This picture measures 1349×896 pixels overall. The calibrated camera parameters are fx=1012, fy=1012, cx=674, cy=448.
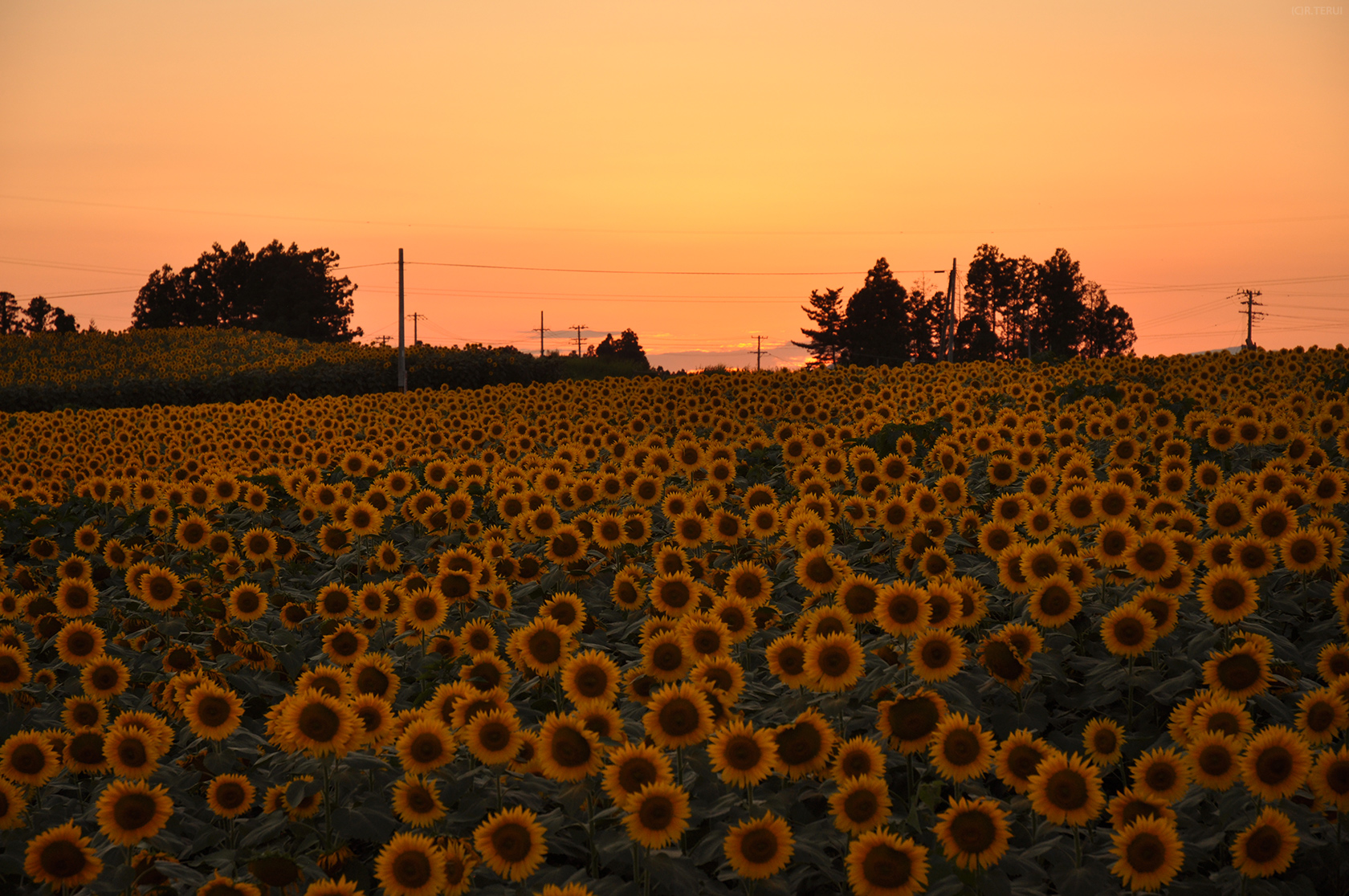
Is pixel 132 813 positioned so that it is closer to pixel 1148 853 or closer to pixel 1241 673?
pixel 1148 853

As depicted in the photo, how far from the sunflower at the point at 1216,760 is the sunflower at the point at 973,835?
87 cm

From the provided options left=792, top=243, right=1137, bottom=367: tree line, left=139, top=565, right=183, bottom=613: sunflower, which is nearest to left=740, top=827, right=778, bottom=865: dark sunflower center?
left=139, top=565, right=183, bottom=613: sunflower

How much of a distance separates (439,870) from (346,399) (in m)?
19.8

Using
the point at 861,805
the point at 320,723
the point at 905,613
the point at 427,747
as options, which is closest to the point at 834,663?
the point at 905,613

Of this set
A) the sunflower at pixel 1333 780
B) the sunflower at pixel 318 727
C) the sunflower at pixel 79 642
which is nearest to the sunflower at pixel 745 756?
the sunflower at pixel 318 727

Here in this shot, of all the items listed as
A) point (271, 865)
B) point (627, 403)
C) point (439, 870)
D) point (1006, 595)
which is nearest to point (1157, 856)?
point (439, 870)

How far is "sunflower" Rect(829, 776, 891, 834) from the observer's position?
12.6ft

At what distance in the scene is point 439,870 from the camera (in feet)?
12.2

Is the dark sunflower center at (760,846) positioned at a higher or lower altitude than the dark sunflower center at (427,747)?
lower

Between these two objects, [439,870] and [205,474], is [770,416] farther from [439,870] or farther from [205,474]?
[439,870]

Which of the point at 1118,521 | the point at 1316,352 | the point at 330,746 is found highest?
the point at 1316,352

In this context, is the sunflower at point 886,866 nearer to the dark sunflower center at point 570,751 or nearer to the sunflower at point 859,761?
the sunflower at point 859,761

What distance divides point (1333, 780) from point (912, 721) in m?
1.56

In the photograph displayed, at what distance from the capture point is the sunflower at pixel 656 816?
3777 millimetres
